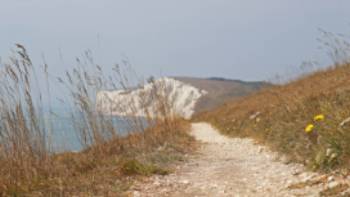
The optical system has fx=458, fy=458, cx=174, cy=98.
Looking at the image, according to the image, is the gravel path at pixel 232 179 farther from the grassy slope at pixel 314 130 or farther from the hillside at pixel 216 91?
the hillside at pixel 216 91

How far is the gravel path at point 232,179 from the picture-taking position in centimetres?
515

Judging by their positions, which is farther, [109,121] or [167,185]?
[109,121]

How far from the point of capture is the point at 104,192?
210 inches

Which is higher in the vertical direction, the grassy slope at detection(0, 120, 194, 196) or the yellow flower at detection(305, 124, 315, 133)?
the yellow flower at detection(305, 124, 315, 133)

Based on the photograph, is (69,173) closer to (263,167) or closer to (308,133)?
(263,167)

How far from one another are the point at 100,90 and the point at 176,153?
2048 mm

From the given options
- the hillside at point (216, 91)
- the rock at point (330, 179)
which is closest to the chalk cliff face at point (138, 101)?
the rock at point (330, 179)

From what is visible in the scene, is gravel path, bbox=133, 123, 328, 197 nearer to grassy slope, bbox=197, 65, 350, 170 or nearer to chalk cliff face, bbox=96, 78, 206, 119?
grassy slope, bbox=197, 65, 350, 170

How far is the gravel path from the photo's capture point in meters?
5.15

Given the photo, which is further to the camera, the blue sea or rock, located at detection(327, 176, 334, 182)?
the blue sea

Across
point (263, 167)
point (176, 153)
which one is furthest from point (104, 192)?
point (176, 153)

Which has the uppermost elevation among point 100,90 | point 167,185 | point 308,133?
point 100,90

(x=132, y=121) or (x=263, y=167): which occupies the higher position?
(x=132, y=121)

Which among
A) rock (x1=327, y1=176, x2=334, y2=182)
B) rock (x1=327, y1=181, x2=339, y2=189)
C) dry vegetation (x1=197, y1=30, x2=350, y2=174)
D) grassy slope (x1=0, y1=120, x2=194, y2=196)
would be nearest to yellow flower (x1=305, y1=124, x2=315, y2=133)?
dry vegetation (x1=197, y1=30, x2=350, y2=174)
